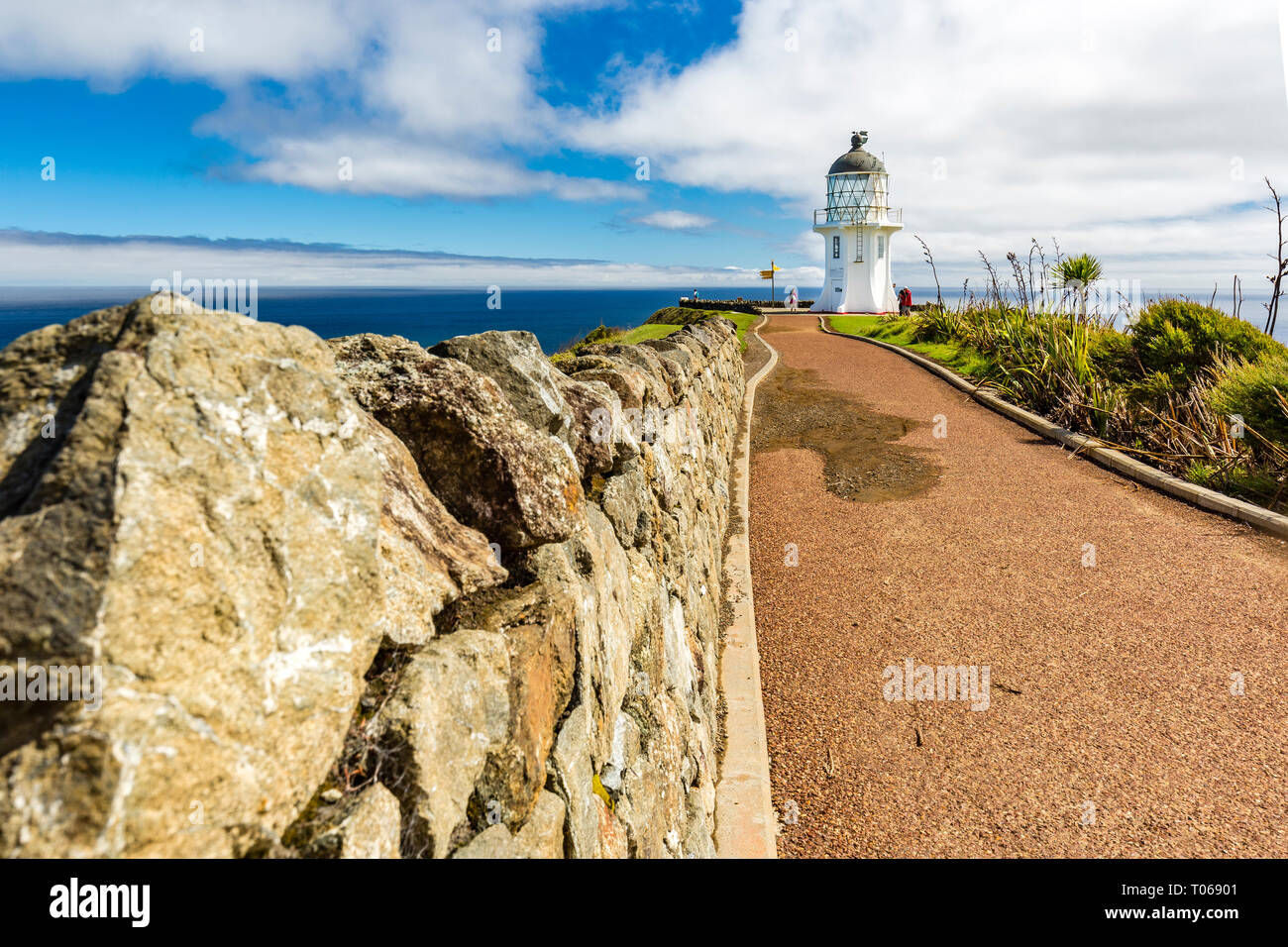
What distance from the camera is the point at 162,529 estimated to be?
1.32 metres

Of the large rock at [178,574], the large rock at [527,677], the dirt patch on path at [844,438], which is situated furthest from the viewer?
the dirt patch on path at [844,438]

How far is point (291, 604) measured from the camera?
1560mm

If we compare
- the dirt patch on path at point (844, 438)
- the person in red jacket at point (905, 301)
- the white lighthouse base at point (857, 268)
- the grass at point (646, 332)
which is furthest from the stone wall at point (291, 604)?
the white lighthouse base at point (857, 268)

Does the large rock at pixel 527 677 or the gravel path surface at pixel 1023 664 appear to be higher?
the large rock at pixel 527 677

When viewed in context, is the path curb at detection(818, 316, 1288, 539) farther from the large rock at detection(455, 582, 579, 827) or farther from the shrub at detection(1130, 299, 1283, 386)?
the large rock at detection(455, 582, 579, 827)

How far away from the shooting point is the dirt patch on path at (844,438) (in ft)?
33.2

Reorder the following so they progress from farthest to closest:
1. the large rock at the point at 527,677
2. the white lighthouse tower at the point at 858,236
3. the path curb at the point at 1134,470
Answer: the white lighthouse tower at the point at 858,236, the path curb at the point at 1134,470, the large rock at the point at 527,677

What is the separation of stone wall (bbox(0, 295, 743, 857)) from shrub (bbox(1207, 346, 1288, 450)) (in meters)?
9.44

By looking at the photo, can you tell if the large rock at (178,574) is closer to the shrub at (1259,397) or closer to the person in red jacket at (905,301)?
the shrub at (1259,397)

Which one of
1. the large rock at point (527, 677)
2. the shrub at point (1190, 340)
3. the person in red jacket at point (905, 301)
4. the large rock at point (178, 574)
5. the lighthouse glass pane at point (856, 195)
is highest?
the lighthouse glass pane at point (856, 195)

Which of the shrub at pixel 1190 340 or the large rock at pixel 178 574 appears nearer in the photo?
the large rock at pixel 178 574

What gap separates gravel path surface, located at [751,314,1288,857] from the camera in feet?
14.5

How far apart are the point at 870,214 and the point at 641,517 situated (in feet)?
155

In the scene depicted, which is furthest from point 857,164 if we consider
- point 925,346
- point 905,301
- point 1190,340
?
point 1190,340
